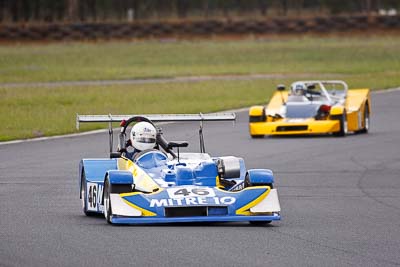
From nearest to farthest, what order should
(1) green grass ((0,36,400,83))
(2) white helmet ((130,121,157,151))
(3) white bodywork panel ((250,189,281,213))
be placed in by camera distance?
(3) white bodywork panel ((250,189,281,213)) → (2) white helmet ((130,121,157,151)) → (1) green grass ((0,36,400,83))

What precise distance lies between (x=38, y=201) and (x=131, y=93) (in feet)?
62.0

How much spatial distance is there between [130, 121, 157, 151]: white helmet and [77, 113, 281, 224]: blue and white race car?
123 mm

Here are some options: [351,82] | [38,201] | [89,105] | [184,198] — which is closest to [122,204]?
[184,198]

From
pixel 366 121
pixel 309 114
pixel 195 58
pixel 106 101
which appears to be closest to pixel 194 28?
pixel 195 58

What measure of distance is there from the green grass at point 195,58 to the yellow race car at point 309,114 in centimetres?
1655

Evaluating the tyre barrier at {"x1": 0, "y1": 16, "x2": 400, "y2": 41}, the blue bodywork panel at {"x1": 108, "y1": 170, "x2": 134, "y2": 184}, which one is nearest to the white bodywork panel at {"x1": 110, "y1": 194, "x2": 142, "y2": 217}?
the blue bodywork panel at {"x1": 108, "y1": 170, "x2": 134, "y2": 184}

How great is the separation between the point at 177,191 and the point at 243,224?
2.48ft

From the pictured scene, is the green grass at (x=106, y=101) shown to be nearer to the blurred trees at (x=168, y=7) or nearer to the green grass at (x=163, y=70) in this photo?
the green grass at (x=163, y=70)

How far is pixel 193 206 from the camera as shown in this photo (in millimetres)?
10289

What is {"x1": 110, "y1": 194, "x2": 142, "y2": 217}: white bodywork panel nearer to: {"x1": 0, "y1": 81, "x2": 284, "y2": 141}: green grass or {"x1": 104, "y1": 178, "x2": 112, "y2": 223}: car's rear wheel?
{"x1": 104, "y1": 178, "x2": 112, "y2": 223}: car's rear wheel

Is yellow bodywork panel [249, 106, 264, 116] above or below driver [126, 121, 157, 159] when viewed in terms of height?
above

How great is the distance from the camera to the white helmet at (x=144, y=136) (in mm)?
11898

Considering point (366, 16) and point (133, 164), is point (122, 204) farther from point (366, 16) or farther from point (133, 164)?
point (366, 16)

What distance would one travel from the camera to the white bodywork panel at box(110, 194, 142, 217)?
10.4 m
